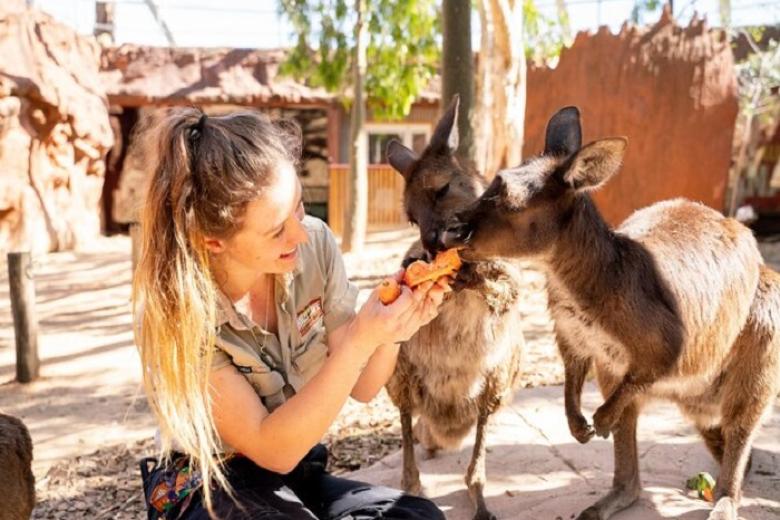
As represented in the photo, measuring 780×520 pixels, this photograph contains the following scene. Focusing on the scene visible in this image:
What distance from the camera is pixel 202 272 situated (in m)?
2.04

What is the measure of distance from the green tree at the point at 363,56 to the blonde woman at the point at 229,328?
8.33 m

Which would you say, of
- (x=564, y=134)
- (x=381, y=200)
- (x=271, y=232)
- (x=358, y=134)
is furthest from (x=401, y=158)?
(x=381, y=200)

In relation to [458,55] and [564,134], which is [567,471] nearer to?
[564,134]

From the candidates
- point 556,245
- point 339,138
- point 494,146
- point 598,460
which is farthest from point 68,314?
point 339,138

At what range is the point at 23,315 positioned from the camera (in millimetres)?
5562

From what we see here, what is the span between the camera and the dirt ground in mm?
3750

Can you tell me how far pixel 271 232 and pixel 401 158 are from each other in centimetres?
144

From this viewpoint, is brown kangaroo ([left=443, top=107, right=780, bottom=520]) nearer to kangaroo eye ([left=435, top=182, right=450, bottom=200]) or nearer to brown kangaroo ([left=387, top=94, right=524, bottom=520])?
brown kangaroo ([left=387, top=94, right=524, bottom=520])

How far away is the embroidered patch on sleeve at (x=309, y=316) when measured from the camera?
7.93 feet

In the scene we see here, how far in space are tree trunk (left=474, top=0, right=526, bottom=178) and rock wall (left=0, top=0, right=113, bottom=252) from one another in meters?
7.09

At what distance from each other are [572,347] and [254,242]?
4.32 feet

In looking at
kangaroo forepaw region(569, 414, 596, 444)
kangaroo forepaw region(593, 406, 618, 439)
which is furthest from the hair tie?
kangaroo forepaw region(569, 414, 596, 444)

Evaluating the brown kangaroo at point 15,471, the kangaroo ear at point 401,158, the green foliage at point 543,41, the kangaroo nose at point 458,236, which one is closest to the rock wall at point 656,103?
the green foliage at point 543,41

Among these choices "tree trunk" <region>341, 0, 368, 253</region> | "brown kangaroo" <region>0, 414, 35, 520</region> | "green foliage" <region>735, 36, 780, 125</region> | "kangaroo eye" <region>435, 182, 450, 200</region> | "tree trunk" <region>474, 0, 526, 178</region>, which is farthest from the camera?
"green foliage" <region>735, 36, 780, 125</region>
